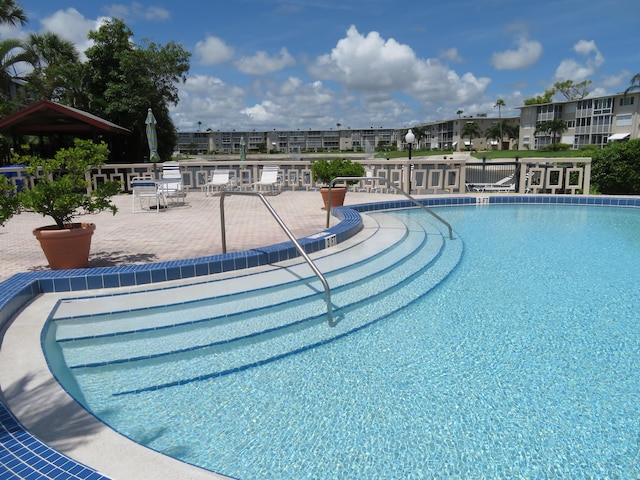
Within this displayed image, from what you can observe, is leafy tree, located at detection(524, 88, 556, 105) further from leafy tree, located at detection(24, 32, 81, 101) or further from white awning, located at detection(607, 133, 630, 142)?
leafy tree, located at detection(24, 32, 81, 101)

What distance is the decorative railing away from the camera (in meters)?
13.8

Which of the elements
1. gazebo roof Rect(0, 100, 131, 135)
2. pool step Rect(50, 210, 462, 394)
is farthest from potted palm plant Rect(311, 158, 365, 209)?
gazebo roof Rect(0, 100, 131, 135)

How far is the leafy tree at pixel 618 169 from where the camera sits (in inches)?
527

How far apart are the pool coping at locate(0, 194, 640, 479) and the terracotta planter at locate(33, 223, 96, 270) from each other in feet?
1.02

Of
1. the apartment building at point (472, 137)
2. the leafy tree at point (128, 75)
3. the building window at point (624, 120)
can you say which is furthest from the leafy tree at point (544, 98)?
the leafy tree at point (128, 75)

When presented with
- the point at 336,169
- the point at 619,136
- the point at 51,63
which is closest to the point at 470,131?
the point at 619,136

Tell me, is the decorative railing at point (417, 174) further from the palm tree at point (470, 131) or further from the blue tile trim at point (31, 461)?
the palm tree at point (470, 131)

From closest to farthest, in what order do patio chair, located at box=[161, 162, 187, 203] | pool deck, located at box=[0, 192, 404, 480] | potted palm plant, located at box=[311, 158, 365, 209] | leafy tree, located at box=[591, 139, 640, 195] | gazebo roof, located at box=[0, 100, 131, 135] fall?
pool deck, located at box=[0, 192, 404, 480] < potted palm plant, located at box=[311, 158, 365, 209] < patio chair, located at box=[161, 162, 187, 203] < leafy tree, located at box=[591, 139, 640, 195] < gazebo roof, located at box=[0, 100, 131, 135]

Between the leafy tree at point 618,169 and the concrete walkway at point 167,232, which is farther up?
the leafy tree at point 618,169

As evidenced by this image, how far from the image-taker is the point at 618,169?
13.6 metres

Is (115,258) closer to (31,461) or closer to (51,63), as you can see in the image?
(31,461)

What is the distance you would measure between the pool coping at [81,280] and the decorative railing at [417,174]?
20.6ft

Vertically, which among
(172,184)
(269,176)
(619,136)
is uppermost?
(619,136)

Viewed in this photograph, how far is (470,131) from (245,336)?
87.5 meters
